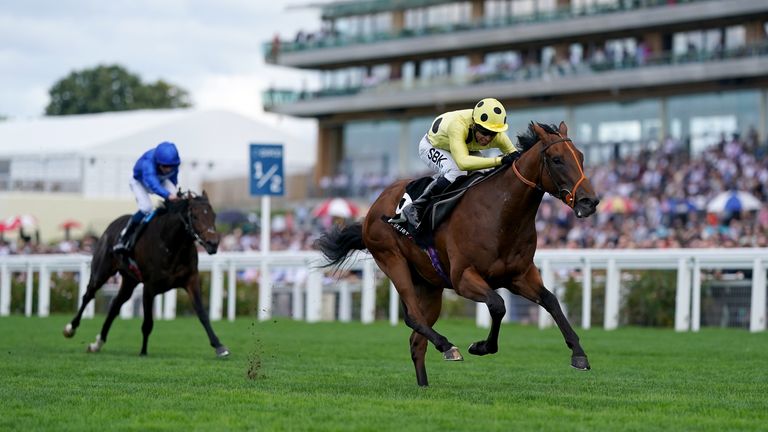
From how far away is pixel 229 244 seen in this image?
28047mm

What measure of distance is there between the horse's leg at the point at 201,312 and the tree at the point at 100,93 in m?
58.8

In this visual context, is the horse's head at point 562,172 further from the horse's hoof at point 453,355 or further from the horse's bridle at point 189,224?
the horse's bridle at point 189,224

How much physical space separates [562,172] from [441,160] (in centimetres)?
126

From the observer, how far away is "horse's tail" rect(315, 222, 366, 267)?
969 cm

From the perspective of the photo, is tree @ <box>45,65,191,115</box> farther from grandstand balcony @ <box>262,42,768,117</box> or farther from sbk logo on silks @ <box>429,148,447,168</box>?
sbk logo on silks @ <box>429,148,447,168</box>

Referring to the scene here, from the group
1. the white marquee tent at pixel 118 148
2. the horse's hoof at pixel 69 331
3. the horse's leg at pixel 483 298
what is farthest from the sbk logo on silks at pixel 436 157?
the white marquee tent at pixel 118 148

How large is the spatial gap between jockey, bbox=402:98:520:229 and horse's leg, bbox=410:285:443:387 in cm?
54

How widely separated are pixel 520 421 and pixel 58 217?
120 ft

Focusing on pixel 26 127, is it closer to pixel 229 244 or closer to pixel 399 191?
pixel 229 244

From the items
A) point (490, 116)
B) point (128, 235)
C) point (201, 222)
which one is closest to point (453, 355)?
point (490, 116)

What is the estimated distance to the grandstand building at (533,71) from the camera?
35.3 meters

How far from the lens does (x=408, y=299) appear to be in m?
8.70

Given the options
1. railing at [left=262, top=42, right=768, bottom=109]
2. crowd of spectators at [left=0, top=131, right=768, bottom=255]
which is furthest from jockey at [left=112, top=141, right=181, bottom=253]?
railing at [left=262, top=42, right=768, bottom=109]

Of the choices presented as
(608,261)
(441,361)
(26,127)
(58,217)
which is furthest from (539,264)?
(26,127)
